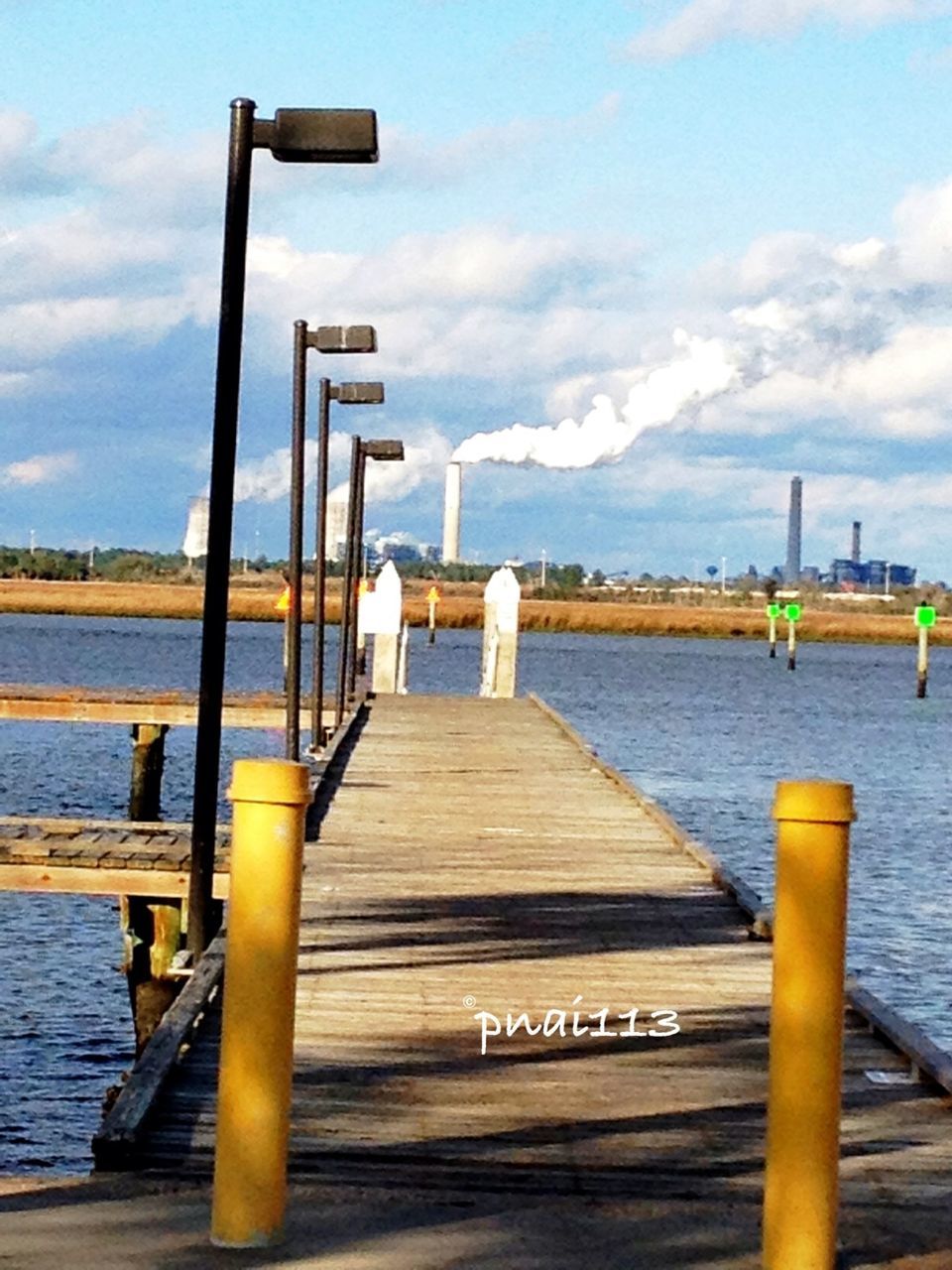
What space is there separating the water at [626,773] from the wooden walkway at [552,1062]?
2332 millimetres

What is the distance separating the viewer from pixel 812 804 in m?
5.53


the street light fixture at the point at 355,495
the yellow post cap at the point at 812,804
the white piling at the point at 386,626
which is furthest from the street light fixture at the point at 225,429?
the white piling at the point at 386,626

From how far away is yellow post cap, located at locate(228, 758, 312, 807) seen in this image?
5605 millimetres

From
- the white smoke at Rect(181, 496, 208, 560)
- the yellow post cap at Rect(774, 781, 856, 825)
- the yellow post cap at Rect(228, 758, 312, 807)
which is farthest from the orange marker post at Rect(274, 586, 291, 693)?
the white smoke at Rect(181, 496, 208, 560)

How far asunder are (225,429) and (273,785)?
5.02m

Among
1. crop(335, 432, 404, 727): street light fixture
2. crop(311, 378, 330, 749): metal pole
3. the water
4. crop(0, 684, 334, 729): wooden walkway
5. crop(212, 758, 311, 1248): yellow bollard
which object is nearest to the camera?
crop(212, 758, 311, 1248): yellow bollard

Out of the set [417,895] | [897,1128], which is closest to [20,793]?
[417,895]

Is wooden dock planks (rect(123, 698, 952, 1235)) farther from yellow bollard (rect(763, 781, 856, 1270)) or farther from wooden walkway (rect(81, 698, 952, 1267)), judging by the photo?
yellow bollard (rect(763, 781, 856, 1270))

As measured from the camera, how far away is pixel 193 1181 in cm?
625

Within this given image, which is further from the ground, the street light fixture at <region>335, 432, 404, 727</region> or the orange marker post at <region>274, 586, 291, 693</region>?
the street light fixture at <region>335, 432, 404, 727</region>

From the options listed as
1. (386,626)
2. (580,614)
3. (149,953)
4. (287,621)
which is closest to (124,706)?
(287,621)

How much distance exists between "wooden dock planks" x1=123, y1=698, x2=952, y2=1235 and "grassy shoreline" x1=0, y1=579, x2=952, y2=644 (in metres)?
119

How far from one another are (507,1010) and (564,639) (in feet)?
422

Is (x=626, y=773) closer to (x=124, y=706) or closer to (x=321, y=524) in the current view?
(x=124, y=706)
